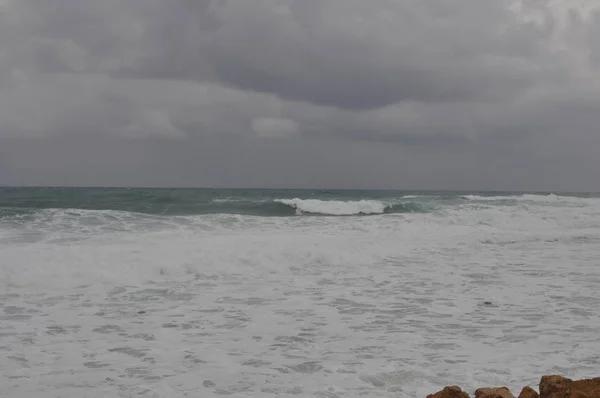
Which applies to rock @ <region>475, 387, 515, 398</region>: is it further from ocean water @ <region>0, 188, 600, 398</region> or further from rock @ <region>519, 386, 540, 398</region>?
ocean water @ <region>0, 188, 600, 398</region>

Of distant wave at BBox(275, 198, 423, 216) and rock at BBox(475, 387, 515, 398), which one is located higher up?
distant wave at BBox(275, 198, 423, 216)

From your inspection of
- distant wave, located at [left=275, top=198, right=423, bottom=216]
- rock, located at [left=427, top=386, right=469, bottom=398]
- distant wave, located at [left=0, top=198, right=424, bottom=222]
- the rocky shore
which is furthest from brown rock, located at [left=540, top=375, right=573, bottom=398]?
distant wave, located at [left=275, top=198, right=423, bottom=216]

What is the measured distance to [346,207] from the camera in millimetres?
28703

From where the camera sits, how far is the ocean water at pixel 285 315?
4141 mm

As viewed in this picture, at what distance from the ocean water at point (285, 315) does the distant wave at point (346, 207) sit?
1384cm

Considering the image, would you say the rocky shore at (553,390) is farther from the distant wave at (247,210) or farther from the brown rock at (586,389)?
the distant wave at (247,210)

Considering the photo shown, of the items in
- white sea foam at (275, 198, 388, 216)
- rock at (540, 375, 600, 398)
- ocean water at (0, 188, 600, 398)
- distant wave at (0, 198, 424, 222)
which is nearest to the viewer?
rock at (540, 375, 600, 398)

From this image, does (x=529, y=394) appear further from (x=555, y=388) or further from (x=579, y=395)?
(x=579, y=395)

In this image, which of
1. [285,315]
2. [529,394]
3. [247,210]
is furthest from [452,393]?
[247,210]

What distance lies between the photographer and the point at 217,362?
178 inches

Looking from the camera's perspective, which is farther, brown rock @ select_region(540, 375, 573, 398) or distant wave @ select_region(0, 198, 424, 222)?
distant wave @ select_region(0, 198, 424, 222)

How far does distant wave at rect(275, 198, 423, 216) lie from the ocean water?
13838 mm

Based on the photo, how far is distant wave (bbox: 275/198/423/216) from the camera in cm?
2725

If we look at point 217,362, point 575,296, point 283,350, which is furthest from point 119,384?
point 575,296
